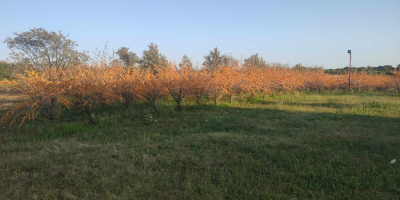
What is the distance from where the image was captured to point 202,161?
3674 millimetres

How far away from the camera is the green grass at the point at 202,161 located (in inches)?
110

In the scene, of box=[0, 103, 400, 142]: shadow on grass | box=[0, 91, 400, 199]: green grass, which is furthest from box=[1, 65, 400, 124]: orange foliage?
box=[0, 91, 400, 199]: green grass

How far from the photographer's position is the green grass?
2783 mm

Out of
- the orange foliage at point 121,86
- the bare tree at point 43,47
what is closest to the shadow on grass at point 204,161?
the orange foliage at point 121,86

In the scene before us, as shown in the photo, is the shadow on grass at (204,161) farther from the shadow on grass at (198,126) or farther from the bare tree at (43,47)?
the bare tree at (43,47)

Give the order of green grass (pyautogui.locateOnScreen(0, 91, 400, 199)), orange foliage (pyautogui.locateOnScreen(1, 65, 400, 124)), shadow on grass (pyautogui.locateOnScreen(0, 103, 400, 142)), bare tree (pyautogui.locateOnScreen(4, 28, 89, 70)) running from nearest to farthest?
green grass (pyautogui.locateOnScreen(0, 91, 400, 199)) → shadow on grass (pyautogui.locateOnScreen(0, 103, 400, 142)) → orange foliage (pyautogui.locateOnScreen(1, 65, 400, 124)) → bare tree (pyautogui.locateOnScreen(4, 28, 89, 70))

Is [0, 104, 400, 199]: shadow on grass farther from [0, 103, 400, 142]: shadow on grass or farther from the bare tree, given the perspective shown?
the bare tree

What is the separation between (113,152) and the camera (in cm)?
414

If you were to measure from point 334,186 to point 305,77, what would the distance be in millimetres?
16956

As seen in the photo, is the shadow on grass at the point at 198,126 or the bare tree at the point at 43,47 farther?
the bare tree at the point at 43,47

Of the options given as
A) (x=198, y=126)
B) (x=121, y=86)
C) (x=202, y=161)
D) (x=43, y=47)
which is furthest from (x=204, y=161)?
(x=43, y=47)

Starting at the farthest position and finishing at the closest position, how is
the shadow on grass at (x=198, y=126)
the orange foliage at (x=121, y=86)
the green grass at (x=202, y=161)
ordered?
the orange foliage at (x=121, y=86) → the shadow on grass at (x=198, y=126) → the green grass at (x=202, y=161)

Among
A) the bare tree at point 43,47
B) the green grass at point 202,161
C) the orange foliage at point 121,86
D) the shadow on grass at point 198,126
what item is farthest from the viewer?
the bare tree at point 43,47

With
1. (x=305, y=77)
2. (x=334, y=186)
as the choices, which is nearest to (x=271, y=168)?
(x=334, y=186)
